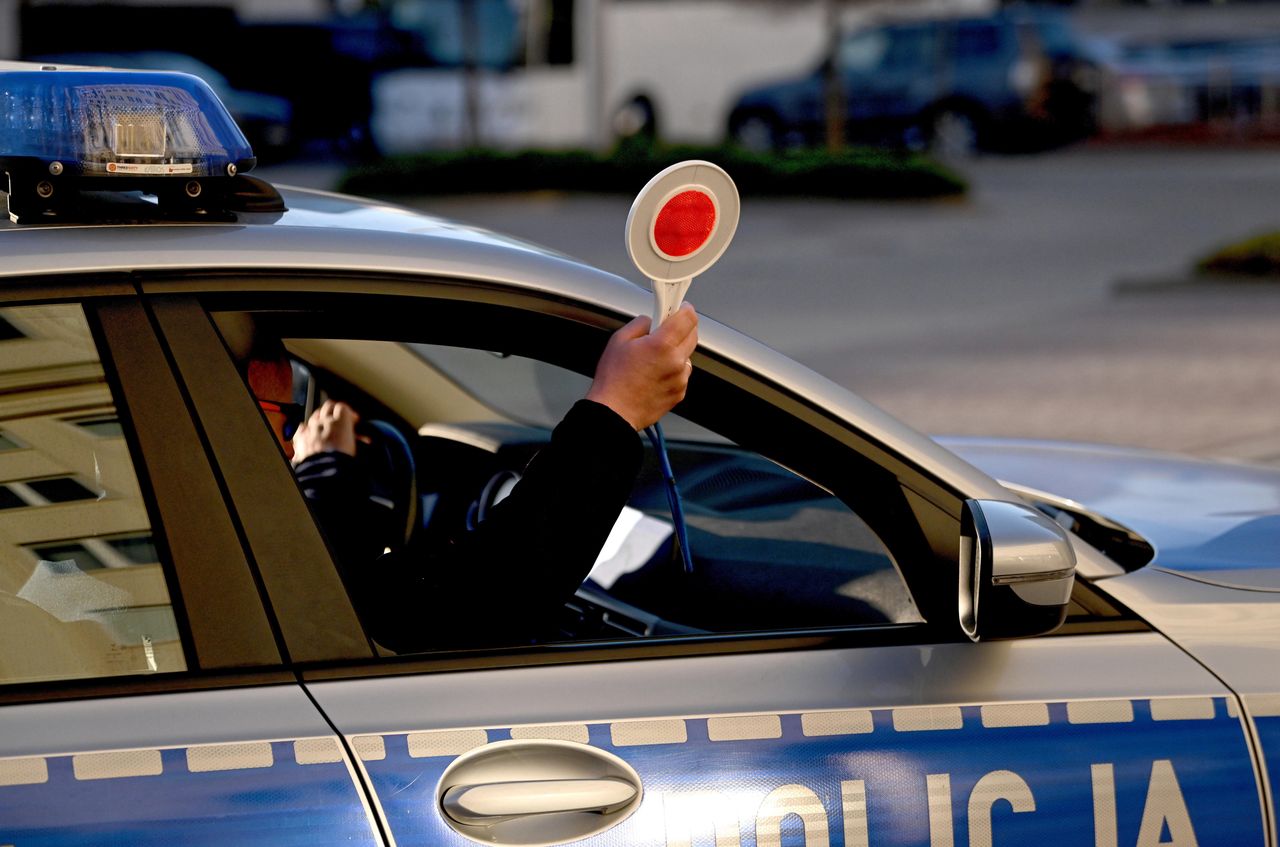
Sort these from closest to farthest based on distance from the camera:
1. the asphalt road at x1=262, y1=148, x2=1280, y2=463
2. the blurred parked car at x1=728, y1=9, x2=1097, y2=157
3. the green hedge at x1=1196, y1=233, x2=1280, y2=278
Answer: the asphalt road at x1=262, y1=148, x2=1280, y2=463 → the green hedge at x1=1196, y1=233, x2=1280, y2=278 → the blurred parked car at x1=728, y1=9, x2=1097, y2=157

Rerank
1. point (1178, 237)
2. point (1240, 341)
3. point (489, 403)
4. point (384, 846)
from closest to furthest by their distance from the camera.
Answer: point (384, 846) → point (489, 403) → point (1240, 341) → point (1178, 237)

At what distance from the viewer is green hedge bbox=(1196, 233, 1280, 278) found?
12.3 m

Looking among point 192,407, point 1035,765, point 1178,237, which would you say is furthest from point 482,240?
point 1178,237

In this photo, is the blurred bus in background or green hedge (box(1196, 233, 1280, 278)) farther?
the blurred bus in background

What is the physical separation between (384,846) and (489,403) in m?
1.73

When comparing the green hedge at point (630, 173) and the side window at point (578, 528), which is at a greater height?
the side window at point (578, 528)

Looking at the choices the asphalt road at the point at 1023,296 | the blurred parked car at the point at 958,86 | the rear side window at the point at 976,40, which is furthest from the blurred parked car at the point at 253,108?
the rear side window at the point at 976,40

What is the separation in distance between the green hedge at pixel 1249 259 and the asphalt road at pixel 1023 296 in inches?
7.6

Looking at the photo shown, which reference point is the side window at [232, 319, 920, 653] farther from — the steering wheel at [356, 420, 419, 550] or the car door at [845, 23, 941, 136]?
the car door at [845, 23, 941, 136]

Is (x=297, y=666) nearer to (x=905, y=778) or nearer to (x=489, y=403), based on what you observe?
(x=905, y=778)

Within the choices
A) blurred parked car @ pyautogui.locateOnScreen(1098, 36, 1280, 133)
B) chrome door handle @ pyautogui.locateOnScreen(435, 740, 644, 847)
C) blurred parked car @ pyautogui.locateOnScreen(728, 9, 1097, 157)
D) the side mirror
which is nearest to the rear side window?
blurred parked car @ pyautogui.locateOnScreen(728, 9, 1097, 157)

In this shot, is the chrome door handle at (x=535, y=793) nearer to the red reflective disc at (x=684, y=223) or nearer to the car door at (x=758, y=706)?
the car door at (x=758, y=706)

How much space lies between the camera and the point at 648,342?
1905 mm

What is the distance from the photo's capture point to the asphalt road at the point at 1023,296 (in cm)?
812
